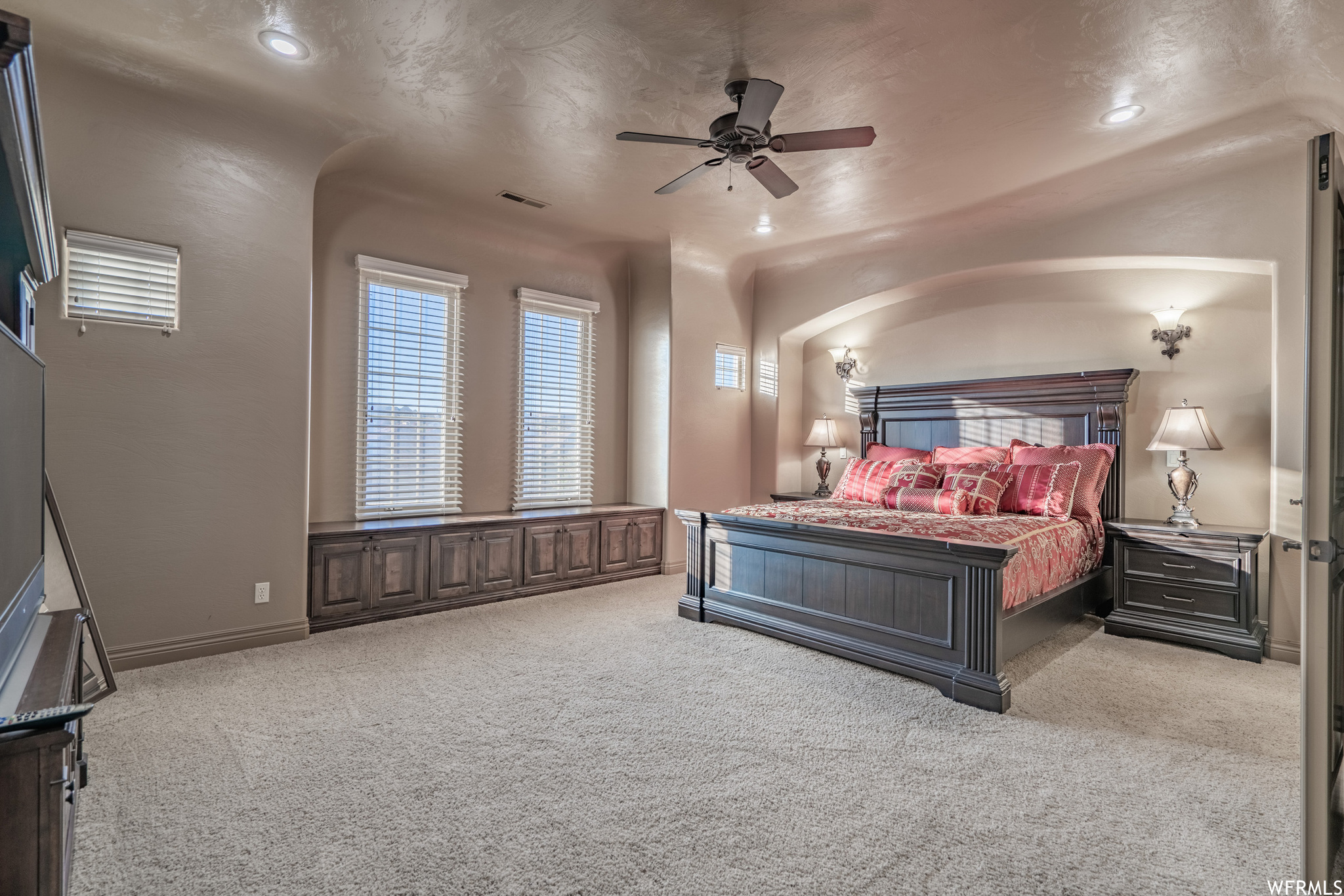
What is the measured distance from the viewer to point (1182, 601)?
12.6 feet

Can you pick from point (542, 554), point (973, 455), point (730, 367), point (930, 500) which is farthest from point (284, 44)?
point (973, 455)

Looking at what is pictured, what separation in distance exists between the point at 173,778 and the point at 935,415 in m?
5.29

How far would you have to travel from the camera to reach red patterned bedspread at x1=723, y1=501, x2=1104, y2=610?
3232mm

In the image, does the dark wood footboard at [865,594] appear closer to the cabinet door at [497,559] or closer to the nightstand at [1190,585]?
the cabinet door at [497,559]

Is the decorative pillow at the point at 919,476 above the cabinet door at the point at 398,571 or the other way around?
above

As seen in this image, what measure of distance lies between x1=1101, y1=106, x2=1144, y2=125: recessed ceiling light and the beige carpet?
9.53ft

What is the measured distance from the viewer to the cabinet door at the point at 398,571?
4199mm

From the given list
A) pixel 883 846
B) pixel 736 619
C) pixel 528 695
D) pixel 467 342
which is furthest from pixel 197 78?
pixel 883 846

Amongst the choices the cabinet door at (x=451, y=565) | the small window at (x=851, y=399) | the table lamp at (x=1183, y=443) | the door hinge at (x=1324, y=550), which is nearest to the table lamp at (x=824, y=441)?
the small window at (x=851, y=399)

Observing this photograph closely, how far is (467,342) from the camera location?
16.8 ft

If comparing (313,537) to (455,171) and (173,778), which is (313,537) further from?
(455,171)

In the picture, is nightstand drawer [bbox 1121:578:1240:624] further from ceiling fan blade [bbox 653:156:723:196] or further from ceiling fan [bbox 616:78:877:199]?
ceiling fan blade [bbox 653:156:723:196]

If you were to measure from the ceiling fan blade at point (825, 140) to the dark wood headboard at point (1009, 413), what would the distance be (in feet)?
9.10

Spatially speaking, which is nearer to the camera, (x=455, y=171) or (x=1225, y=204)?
(x=1225, y=204)
